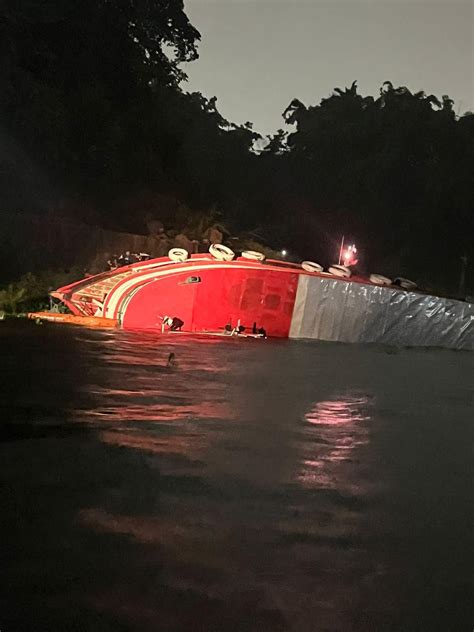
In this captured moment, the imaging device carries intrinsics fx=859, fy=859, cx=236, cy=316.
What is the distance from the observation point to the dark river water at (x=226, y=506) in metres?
3.50

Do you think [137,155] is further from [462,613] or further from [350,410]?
[462,613]

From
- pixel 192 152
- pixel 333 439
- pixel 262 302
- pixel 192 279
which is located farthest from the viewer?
pixel 192 152

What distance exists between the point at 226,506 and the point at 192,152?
136ft

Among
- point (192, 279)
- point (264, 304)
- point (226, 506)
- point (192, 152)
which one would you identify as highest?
point (192, 152)

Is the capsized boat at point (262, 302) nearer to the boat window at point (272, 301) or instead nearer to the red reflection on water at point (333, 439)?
the boat window at point (272, 301)

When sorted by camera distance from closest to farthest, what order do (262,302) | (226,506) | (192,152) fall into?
(226,506), (262,302), (192,152)

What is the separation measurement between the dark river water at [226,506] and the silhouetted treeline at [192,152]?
15.2 m

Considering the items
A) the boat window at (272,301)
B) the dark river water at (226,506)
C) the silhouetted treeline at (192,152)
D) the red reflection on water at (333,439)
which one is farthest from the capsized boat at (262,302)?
the silhouetted treeline at (192,152)

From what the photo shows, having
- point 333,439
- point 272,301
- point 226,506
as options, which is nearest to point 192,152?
point 272,301

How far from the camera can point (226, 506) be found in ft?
15.5

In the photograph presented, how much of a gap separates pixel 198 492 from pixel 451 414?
4223 millimetres

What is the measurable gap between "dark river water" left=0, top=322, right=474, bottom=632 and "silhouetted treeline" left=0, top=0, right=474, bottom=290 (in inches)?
597

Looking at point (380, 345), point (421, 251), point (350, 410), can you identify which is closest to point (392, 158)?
point (421, 251)

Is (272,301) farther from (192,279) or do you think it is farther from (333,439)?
(333,439)
